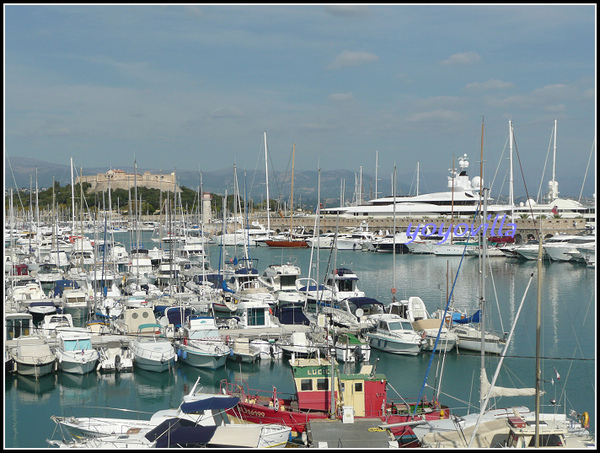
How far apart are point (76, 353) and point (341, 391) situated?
8.66m

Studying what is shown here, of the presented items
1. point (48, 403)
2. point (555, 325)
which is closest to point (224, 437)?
point (48, 403)

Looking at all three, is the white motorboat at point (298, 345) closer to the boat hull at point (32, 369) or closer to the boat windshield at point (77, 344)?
the boat windshield at point (77, 344)

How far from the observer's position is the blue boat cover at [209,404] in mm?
11961

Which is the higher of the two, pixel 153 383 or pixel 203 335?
pixel 203 335

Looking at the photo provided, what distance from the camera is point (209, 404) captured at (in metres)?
12.1

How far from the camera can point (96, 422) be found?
12648 mm

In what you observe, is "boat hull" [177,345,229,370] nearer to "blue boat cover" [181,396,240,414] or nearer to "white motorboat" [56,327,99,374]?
"white motorboat" [56,327,99,374]

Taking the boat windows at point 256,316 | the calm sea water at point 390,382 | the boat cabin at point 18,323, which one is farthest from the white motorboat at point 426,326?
the boat cabin at point 18,323

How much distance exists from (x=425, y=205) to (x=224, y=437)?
65.1 metres

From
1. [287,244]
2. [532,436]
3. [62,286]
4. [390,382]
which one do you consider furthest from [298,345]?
[287,244]

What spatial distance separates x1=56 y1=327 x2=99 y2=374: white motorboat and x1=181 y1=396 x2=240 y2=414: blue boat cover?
678 centimetres

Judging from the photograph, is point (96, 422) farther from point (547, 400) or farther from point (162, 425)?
point (547, 400)

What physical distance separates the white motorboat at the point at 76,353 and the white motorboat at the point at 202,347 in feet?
8.43

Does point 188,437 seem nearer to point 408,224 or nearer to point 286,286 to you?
point 286,286
